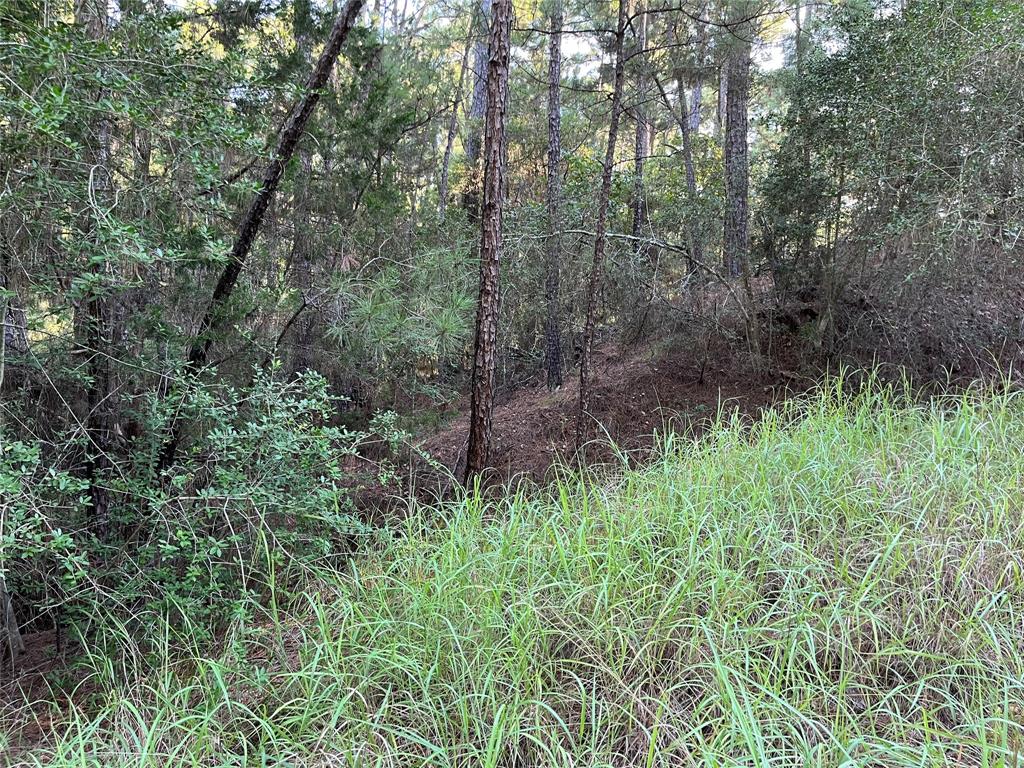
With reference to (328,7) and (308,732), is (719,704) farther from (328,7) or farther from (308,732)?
(328,7)

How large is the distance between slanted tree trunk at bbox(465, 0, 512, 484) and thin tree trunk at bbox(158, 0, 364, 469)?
1.08 meters

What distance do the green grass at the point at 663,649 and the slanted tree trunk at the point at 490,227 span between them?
5.56 feet

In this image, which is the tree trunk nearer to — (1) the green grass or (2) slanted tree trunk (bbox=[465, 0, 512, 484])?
(2) slanted tree trunk (bbox=[465, 0, 512, 484])

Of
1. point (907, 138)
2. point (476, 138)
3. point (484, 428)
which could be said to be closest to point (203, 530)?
point (484, 428)

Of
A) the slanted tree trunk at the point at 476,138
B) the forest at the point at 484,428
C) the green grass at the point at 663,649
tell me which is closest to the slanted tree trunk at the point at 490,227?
the forest at the point at 484,428

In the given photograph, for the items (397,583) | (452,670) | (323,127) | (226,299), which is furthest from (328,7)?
(452,670)

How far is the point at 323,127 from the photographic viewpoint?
5457mm

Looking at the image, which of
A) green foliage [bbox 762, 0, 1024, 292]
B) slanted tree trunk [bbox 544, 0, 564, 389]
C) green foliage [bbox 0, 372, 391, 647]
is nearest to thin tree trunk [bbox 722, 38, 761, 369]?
green foliage [bbox 762, 0, 1024, 292]

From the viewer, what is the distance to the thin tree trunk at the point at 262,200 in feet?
13.1

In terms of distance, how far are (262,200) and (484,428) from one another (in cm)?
247

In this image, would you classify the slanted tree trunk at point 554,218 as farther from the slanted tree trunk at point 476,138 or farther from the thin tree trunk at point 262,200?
the thin tree trunk at point 262,200

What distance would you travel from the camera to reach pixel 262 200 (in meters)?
4.18

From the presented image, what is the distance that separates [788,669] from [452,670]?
3.62ft

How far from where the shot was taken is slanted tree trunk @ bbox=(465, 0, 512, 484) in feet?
13.3
